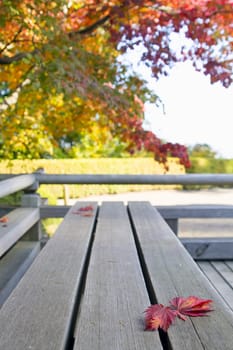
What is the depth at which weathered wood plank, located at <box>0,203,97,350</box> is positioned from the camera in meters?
0.93

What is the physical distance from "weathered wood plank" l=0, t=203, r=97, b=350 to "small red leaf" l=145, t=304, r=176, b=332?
0.62ft

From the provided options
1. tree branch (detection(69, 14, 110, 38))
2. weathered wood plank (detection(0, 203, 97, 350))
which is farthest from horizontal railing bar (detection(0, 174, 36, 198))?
tree branch (detection(69, 14, 110, 38))

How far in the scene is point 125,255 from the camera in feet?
5.33

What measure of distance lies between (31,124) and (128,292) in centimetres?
452

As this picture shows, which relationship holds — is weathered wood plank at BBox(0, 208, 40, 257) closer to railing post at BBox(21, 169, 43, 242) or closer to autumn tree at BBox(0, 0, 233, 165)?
railing post at BBox(21, 169, 43, 242)

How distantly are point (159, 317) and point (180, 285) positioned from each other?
27cm

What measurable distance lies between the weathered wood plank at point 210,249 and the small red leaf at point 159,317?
2.25 meters

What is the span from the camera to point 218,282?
2.77m

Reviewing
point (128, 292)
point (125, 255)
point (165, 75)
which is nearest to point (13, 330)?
point (128, 292)

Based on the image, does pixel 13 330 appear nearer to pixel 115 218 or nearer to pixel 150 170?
pixel 115 218


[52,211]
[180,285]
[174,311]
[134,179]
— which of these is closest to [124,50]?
[134,179]

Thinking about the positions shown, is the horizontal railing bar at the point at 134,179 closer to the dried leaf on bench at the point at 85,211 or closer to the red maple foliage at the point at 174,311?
the dried leaf on bench at the point at 85,211

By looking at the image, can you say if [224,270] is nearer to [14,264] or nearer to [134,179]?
[134,179]

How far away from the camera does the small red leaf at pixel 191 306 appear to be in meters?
1.07
